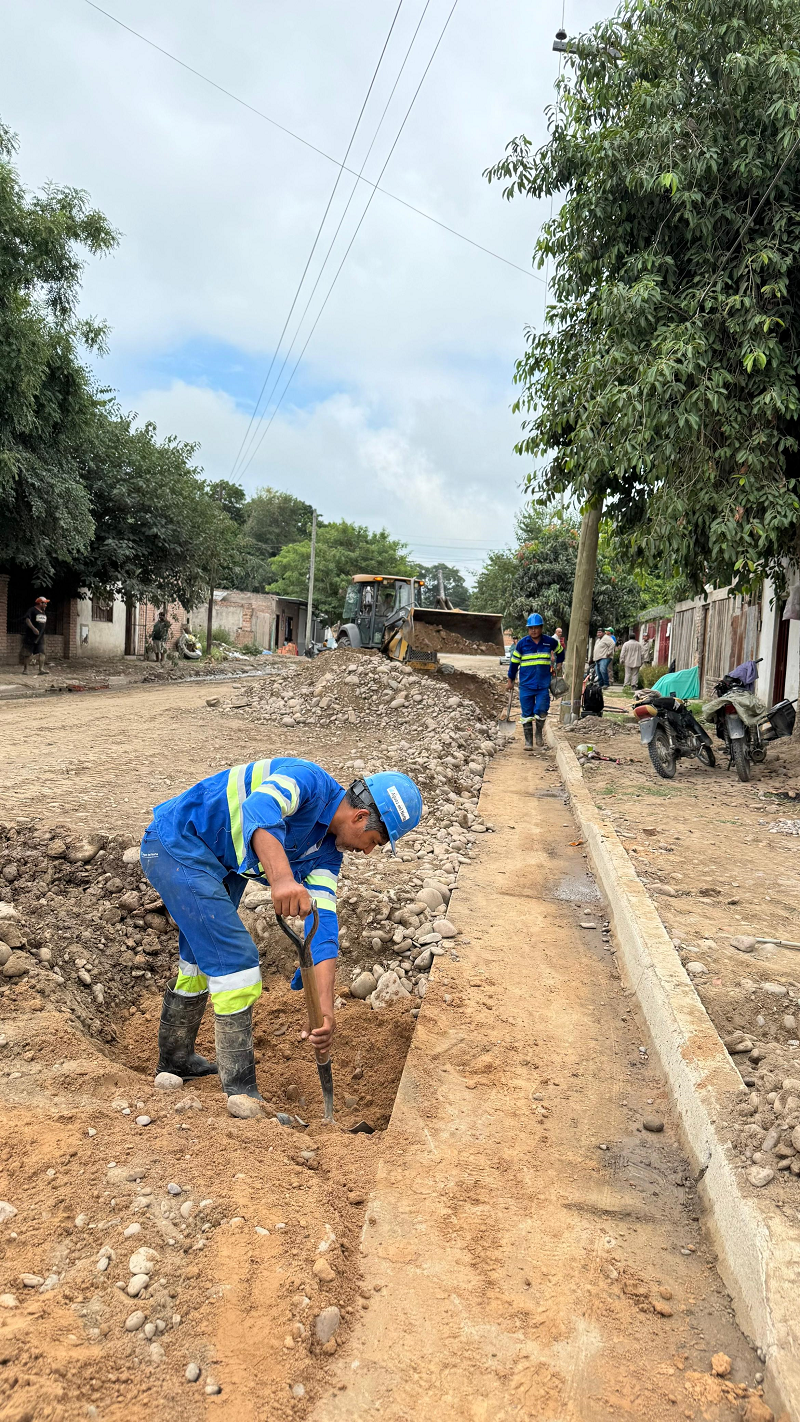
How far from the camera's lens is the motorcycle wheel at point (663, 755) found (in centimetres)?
941

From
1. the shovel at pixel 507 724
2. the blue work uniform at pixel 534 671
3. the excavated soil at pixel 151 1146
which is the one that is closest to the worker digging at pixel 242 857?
the excavated soil at pixel 151 1146

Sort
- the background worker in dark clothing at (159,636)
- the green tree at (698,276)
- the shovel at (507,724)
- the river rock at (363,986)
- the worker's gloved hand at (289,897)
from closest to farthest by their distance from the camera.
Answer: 1. the worker's gloved hand at (289,897)
2. the river rock at (363,986)
3. the green tree at (698,276)
4. the shovel at (507,724)
5. the background worker in dark clothing at (159,636)

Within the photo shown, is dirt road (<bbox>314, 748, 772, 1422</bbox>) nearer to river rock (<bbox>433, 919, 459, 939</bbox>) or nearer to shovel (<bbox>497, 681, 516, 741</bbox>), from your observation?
river rock (<bbox>433, 919, 459, 939</bbox>)

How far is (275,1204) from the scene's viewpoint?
94.9 inches

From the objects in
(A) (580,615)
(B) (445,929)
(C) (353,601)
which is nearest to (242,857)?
(B) (445,929)

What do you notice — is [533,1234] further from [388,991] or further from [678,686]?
[678,686]

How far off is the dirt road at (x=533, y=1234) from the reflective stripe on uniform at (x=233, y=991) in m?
0.64

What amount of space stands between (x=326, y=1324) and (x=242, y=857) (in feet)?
4.61

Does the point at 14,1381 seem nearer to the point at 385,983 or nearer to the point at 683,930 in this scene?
the point at 385,983

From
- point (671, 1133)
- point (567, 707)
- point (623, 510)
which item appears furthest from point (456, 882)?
point (567, 707)

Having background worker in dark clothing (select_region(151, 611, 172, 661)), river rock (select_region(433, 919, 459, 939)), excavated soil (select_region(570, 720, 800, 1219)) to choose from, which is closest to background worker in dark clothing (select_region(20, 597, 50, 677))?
background worker in dark clothing (select_region(151, 611, 172, 661))

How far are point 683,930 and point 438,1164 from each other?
2135 millimetres

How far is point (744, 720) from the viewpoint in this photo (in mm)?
8977

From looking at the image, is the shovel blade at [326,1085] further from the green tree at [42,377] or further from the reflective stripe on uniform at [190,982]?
the green tree at [42,377]
